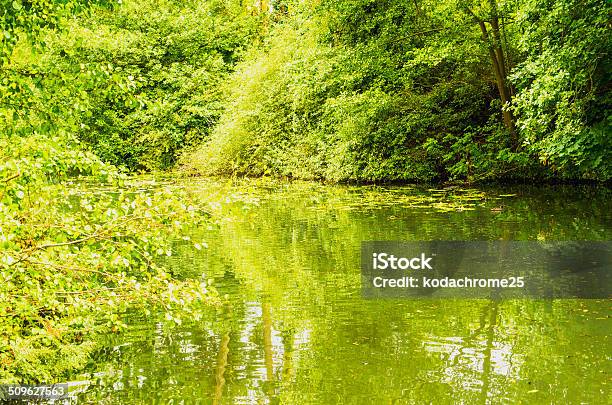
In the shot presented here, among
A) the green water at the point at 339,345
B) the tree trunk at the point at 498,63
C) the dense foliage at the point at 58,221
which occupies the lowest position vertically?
the green water at the point at 339,345

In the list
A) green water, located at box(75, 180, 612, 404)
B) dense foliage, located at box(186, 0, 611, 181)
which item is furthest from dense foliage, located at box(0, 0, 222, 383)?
dense foliage, located at box(186, 0, 611, 181)

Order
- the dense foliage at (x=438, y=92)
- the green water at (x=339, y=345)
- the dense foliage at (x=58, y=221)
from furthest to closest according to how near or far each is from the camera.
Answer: the dense foliage at (x=438, y=92), the green water at (x=339, y=345), the dense foliage at (x=58, y=221)

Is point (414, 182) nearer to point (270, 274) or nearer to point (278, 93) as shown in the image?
point (278, 93)

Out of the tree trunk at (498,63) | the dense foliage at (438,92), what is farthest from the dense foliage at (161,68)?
the tree trunk at (498,63)

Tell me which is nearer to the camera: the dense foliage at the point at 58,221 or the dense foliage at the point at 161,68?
the dense foliage at the point at 58,221

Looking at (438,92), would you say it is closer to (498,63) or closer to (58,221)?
(498,63)

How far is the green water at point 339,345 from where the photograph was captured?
558cm

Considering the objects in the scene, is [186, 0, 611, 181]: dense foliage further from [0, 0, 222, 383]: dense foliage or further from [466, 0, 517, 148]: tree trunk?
[0, 0, 222, 383]: dense foliage

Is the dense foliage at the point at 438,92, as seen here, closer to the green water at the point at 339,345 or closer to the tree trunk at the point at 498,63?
the tree trunk at the point at 498,63

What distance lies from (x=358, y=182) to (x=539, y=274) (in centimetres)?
1412

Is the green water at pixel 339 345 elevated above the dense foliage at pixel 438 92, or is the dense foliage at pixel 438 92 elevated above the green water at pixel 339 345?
→ the dense foliage at pixel 438 92

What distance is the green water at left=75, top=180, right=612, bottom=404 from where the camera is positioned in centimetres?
558

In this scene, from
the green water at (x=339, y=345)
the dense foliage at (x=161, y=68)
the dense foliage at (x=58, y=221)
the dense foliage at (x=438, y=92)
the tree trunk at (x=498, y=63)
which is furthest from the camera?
the dense foliage at (x=161, y=68)

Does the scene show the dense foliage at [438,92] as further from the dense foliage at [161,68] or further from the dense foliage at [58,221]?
the dense foliage at [58,221]
